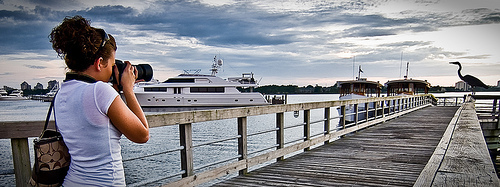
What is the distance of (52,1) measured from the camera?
38594mm

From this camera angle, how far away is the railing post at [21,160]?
2.33m

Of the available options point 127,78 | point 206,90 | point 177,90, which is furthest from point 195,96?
point 127,78

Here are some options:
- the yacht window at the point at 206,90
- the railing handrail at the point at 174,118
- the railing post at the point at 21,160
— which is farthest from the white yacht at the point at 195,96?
the railing post at the point at 21,160

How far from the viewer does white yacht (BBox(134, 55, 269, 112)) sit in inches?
1502

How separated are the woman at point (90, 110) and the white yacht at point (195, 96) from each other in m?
36.3

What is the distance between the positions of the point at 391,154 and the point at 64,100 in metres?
Answer: 5.87

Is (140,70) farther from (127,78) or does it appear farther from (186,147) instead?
(186,147)

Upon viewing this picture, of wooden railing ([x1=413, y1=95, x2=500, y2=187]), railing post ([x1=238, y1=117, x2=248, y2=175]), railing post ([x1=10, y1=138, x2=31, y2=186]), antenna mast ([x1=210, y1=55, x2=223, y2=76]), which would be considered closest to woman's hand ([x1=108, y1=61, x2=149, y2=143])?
railing post ([x1=10, y1=138, x2=31, y2=186])

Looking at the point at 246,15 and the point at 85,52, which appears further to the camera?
the point at 246,15

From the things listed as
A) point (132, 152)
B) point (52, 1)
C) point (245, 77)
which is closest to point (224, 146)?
point (132, 152)

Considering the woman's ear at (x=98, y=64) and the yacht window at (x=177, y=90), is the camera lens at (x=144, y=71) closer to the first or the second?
the woman's ear at (x=98, y=64)

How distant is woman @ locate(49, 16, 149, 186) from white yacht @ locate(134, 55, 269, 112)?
36.3m

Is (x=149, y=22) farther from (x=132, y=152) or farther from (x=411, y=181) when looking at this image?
(x=411, y=181)

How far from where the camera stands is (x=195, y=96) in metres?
38.2
